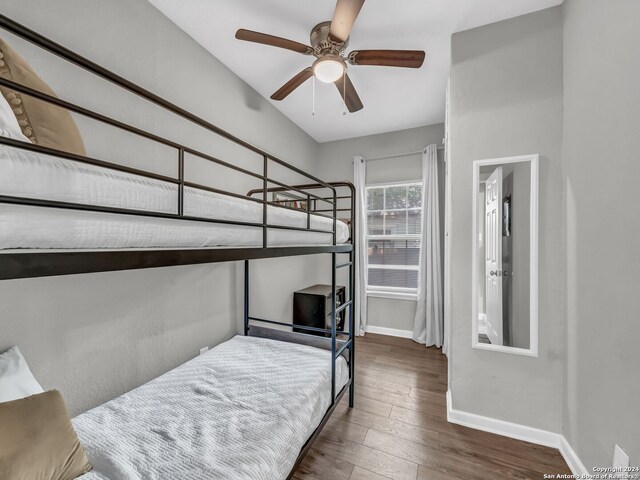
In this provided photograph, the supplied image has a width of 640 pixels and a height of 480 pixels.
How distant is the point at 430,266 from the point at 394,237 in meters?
0.63

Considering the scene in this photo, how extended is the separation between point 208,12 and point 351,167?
2436 mm

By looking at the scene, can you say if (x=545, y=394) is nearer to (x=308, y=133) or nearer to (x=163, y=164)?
(x=163, y=164)

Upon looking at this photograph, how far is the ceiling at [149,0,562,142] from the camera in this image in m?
1.71

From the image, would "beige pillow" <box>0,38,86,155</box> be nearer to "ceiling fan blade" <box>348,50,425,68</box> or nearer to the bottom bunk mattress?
the bottom bunk mattress

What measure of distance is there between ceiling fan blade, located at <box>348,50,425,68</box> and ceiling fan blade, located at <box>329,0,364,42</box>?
0.53 ft

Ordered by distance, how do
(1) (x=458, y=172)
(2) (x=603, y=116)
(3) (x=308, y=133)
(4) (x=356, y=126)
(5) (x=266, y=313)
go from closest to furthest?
(2) (x=603, y=116) < (1) (x=458, y=172) < (5) (x=266, y=313) < (4) (x=356, y=126) < (3) (x=308, y=133)

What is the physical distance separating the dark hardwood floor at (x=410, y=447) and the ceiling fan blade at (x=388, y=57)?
93.4 inches

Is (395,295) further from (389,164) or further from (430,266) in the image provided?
(389,164)

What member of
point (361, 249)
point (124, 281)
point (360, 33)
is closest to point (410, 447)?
point (124, 281)

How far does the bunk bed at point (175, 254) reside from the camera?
1.94ft

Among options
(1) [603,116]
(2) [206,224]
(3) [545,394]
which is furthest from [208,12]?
(3) [545,394]

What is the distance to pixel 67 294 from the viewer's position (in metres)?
1.33

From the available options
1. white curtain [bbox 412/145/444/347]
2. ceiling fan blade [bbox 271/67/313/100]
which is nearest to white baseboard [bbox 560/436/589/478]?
white curtain [bbox 412/145/444/347]

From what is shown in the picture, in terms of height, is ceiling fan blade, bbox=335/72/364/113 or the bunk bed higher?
ceiling fan blade, bbox=335/72/364/113
